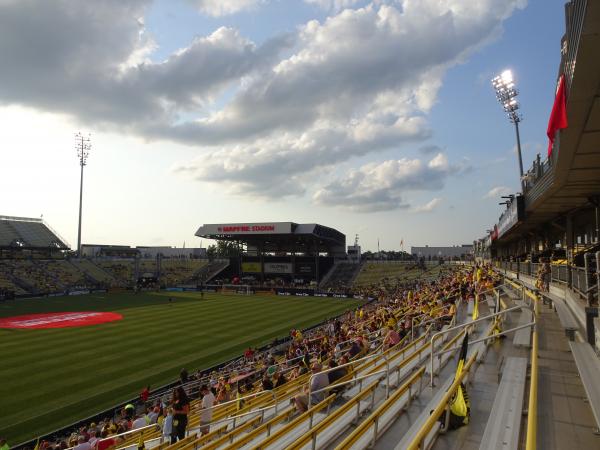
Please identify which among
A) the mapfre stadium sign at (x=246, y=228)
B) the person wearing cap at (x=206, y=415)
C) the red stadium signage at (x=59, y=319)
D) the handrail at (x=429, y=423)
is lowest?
the red stadium signage at (x=59, y=319)

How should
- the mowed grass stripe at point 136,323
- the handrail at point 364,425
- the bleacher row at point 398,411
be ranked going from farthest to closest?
the mowed grass stripe at point 136,323, the bleacher row at point 398,411, the handrail at point 364,425

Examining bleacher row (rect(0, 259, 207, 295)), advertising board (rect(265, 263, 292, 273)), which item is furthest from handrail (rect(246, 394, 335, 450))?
advertising board (rect(265, 263, 292, 273))

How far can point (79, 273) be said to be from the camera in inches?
2411

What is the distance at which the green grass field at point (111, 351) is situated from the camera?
14468 mm

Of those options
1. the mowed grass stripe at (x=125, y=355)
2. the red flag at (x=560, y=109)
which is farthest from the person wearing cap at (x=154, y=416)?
the red flag at (x=560, y=109)

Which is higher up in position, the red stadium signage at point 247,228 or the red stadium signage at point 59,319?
the red stadium signage at point 247,228

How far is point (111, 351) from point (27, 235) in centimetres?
5668

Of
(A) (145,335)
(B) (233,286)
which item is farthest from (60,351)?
(B) (233,286)

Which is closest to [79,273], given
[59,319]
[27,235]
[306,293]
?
[27,235]

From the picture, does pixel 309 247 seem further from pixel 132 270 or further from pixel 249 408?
pixel 249 408

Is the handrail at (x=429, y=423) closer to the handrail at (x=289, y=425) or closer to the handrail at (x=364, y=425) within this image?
the handrail at (x=364, y=425)

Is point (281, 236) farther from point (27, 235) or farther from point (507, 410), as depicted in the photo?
point (507, 410)

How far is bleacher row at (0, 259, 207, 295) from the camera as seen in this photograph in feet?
166

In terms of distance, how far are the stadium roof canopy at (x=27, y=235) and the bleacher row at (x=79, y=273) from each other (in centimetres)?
423
